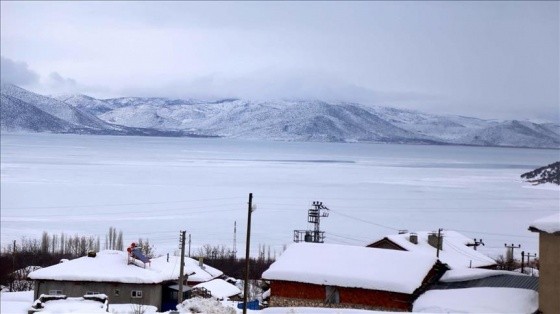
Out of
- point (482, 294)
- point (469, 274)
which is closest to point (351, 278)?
point (482, 294)

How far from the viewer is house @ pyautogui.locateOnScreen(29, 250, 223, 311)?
12023 mm

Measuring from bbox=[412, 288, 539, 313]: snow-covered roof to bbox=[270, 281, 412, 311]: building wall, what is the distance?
0.94ft

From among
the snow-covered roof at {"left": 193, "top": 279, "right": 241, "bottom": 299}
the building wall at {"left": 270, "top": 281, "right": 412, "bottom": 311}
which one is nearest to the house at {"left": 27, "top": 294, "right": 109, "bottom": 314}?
the building wall at {"left": 270, "top": 281, "right": 412, "bottom": 311}

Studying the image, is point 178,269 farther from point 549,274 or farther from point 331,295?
point 549,274

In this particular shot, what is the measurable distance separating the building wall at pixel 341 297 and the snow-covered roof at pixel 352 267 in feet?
0.39

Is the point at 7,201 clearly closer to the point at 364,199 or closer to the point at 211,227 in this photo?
the point at 211,227

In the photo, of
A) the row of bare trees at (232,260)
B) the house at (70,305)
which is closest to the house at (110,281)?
the house at (70,305)

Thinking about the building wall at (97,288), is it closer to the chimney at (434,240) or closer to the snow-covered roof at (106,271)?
the snow-covered roof at (106,271)

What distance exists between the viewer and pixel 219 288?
16.0 meters

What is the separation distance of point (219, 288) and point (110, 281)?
171 inches

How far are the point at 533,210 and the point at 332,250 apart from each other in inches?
881

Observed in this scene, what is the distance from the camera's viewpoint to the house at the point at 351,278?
937cm

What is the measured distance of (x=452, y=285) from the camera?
9.96 m

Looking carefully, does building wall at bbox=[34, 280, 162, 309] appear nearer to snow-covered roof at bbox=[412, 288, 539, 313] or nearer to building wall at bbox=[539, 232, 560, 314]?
snow-covered roof at bbox=[412, 288, 539, 313]
